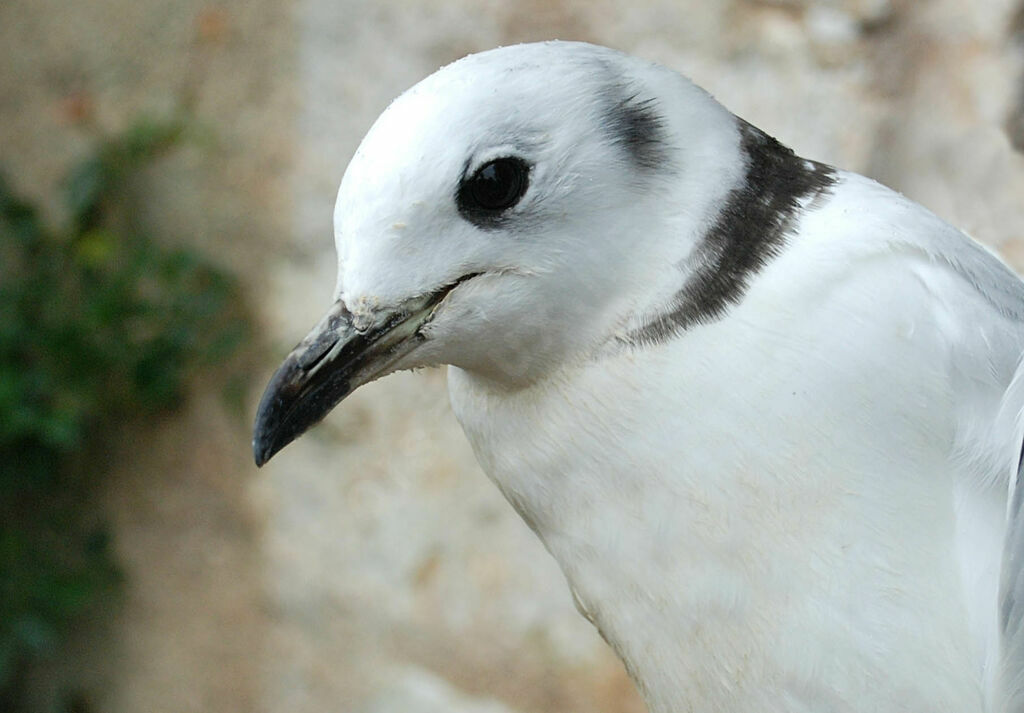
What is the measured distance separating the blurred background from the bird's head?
3.22 feet

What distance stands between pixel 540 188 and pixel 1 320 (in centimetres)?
164

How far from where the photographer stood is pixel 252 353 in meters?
2.08

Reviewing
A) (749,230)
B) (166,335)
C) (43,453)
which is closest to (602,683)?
(166,335)

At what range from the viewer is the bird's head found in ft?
2.43

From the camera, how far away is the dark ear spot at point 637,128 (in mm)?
786

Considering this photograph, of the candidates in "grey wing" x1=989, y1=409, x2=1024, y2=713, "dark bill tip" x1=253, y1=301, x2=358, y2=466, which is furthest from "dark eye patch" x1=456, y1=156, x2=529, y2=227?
"grey wing" x1=989, y1=409, x2=1024, y2=713

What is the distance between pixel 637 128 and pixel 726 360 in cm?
16

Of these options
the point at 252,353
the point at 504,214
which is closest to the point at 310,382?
the point at 504,214

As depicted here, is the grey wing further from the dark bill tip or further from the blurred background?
the blurred background

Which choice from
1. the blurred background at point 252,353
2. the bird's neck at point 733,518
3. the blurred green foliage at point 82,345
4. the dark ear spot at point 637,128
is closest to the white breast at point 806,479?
the bird's neck at point 733,518

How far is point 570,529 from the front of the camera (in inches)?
33.7

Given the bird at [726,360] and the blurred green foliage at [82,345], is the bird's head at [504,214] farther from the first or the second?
the blurred green foliage at [82,345]

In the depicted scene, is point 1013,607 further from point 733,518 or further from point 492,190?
point 492,190

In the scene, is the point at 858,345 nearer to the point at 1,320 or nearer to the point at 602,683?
the point at 602,683
